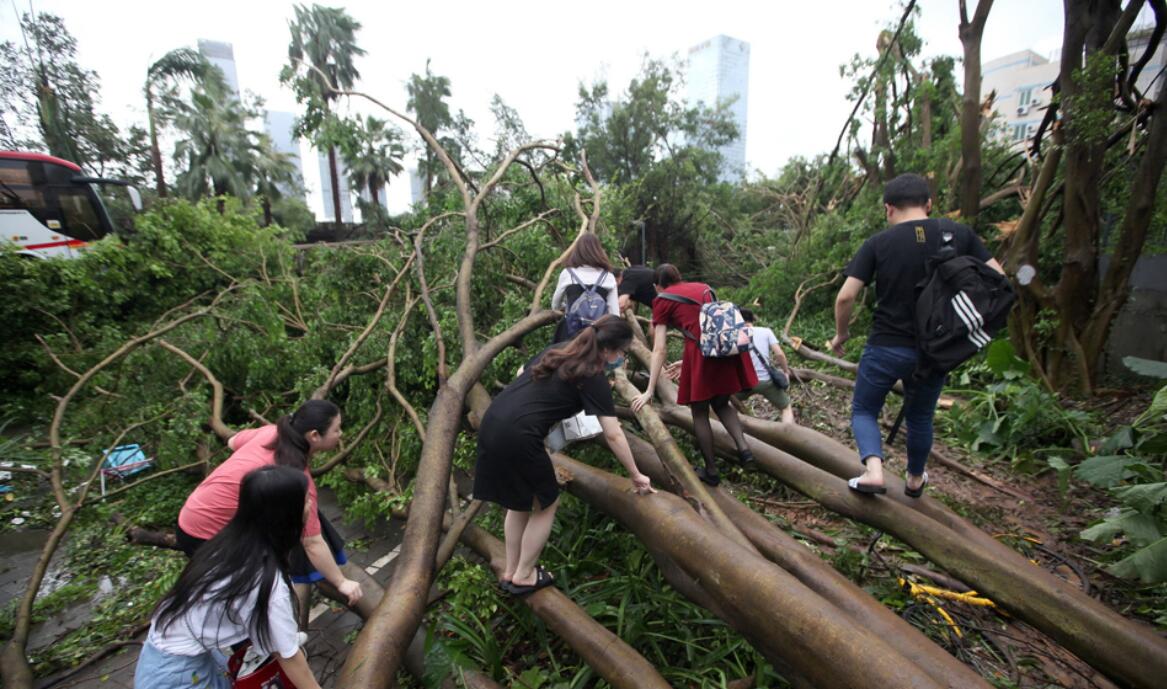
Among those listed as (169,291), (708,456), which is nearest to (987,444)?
(708,456)

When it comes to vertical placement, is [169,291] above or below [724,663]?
above

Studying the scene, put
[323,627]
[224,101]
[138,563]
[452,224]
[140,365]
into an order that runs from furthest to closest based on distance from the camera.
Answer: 1. [224,101]
2. [452,224]
3. [140,365]
4. [138,563]
5. [323,627]

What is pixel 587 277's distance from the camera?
10.9ft

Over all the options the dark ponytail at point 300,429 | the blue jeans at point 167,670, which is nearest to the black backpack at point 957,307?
the dark ponytail at point 300,429

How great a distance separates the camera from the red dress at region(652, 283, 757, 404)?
114 inches

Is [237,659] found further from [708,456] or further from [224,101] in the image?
[224,101]

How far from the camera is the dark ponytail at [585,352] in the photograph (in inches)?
85.0

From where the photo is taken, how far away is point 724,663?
2240 millimetres

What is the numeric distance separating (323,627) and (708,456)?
2.37 meters

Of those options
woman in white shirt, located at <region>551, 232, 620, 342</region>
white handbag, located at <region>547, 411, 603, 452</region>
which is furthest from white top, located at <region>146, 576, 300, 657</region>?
woman in white shirt, located at <region>551, 232, 620, 342</region>

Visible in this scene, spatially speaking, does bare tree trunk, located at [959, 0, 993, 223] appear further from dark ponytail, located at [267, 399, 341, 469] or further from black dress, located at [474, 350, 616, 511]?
dark ponytail, located at [267, 399, 341, 469]

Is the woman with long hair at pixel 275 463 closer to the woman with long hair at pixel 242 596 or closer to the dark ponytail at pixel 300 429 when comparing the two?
the dark ponytail at pixel 300 429

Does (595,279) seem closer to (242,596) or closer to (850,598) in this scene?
(850,598)

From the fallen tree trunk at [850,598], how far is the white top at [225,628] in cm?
182
